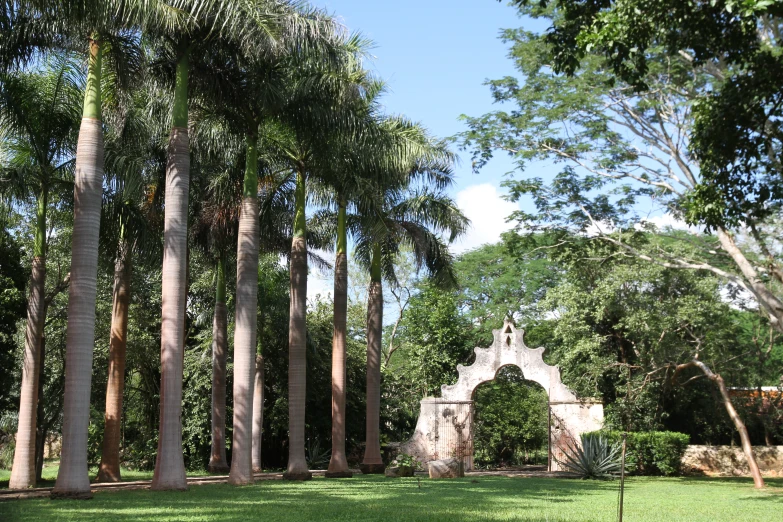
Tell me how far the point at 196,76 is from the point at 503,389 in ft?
66.2

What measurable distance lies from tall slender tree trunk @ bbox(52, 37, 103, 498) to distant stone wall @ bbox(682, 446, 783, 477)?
65.9 feet

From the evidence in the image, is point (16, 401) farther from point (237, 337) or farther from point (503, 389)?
point (503, 389)

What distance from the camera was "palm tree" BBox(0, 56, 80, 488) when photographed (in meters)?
17.1

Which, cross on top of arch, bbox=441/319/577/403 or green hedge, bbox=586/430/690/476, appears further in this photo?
cross on top of arch, bbox=441/319/577/403

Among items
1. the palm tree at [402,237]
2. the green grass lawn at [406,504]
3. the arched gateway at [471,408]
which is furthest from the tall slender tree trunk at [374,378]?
the green grass lawn at [406,504]

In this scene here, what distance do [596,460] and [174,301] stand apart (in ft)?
44.8

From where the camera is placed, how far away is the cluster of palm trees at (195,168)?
47.8ft

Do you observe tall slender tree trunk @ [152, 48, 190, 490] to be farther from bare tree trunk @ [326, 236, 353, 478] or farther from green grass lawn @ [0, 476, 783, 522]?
bare tree trunk @ [326, 236, 353, 478]

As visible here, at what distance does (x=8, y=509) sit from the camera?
1159 cm

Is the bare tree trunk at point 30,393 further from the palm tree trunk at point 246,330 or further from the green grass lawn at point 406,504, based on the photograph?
the palm tree trunk at point 246,330

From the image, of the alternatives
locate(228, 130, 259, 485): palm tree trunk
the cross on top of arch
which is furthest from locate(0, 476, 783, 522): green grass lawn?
the cross on top of arch

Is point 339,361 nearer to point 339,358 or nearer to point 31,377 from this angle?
point 339,358

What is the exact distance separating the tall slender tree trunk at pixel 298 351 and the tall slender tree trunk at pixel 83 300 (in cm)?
721

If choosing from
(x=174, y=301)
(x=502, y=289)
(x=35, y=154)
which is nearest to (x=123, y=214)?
(x=35, y=154)
